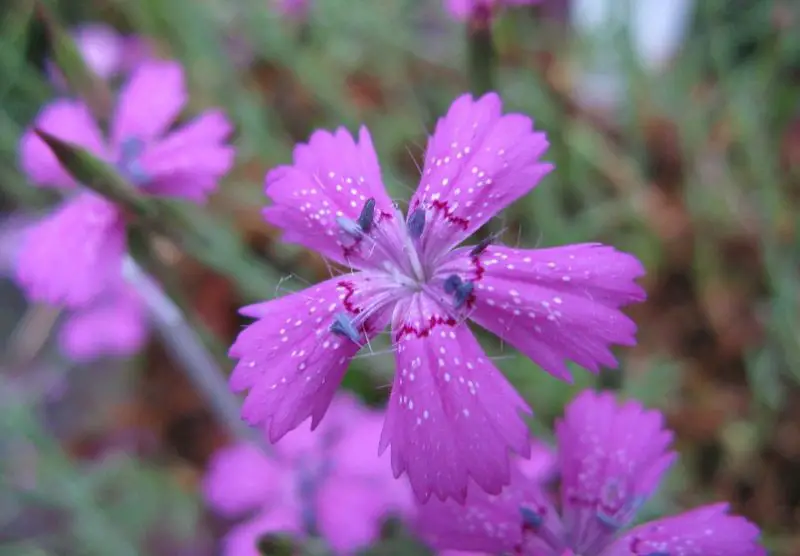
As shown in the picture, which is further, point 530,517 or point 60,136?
point 60,136

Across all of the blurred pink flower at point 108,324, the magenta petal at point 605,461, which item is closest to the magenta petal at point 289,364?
the magenta petal at point 605,461

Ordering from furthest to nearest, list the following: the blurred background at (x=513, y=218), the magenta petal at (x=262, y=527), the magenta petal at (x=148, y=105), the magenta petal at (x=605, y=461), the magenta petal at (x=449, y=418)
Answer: the blurred background at (x=513, y=218), the magenta petal at (x=262, y=527), the magenta petal at (x=148, y=105), the magenta petal at (x=605, y=461), the magenta petal at (x=449, y=418)

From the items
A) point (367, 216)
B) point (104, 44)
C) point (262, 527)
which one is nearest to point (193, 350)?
point (262, 527)

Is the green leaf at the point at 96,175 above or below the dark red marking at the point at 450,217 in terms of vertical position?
above

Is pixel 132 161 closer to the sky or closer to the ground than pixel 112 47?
closer to the ground

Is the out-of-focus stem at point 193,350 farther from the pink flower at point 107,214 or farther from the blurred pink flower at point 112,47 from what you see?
the blurred pink flower at point 112,47

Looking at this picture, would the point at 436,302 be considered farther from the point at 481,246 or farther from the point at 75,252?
the point at 75,252
